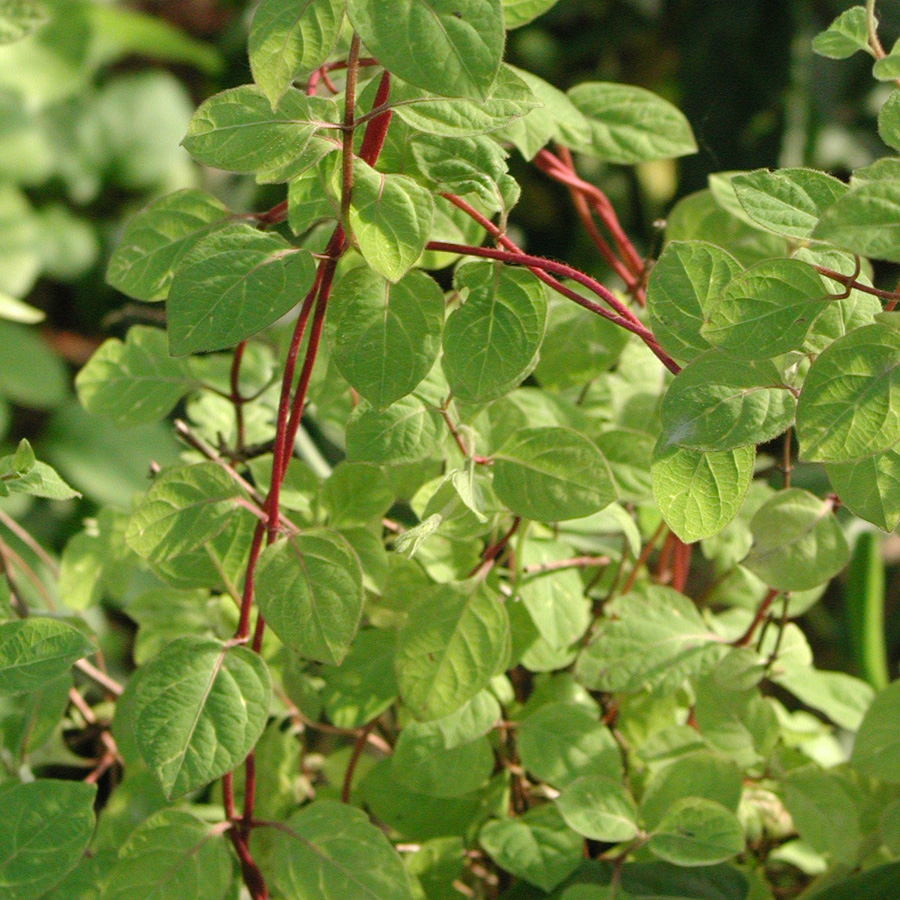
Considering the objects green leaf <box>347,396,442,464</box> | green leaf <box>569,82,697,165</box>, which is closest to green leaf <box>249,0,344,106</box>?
green leaf <box>347,396,442,464</box>

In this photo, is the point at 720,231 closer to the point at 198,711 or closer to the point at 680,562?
the point at 680,562

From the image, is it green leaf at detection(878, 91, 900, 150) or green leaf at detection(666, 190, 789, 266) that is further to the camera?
green leaf at detection(666, 190, 789, 266)

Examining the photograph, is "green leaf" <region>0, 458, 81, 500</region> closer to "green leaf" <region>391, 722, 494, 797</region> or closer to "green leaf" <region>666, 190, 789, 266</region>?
"green leaf" <region>391, 722, 494, 797</region>

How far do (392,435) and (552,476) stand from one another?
5 cm

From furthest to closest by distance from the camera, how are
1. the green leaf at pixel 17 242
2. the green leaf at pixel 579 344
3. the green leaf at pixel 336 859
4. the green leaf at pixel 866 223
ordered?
the green leaf at pixel 17 242 < the green leaf at pixel 579 344 < the green leaf at pixel 336 859 < the green leaf at pixel 866 223

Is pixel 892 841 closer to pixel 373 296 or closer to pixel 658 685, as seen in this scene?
pixel 658 685

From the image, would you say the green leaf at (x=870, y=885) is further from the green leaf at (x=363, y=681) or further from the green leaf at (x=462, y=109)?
the green leaf at (x=462, y=109)

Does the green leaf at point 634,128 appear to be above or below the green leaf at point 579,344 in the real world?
above

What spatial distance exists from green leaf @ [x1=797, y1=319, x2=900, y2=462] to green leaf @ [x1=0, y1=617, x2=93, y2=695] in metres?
0.20

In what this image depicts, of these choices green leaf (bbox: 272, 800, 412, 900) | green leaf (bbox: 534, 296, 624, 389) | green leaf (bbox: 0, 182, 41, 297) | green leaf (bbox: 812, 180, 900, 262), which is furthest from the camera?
green leaf (bbox: 0, 182, 41, 297)

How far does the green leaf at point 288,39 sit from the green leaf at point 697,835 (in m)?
0.28

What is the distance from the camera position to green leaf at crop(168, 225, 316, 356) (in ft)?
0.94

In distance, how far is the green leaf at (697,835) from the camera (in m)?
0.38

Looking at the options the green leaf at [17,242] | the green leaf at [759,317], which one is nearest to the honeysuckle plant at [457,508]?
the green leaf at [759,317]
